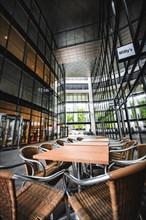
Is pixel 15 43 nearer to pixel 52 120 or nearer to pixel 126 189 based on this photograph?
pixel 52 120

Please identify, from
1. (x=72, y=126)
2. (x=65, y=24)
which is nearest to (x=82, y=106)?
(x=72, y=126)

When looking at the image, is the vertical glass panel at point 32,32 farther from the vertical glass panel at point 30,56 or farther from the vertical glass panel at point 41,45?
the vertical glass panel at point 30,56

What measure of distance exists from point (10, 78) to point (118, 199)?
31.4 feet

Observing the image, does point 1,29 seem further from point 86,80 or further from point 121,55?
point 86,80

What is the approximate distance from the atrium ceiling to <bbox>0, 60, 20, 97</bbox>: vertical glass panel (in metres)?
5.28

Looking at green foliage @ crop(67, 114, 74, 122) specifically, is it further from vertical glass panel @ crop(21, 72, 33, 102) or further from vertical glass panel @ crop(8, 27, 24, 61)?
vertical glass panel @ crop(8, 27, 24, 61)

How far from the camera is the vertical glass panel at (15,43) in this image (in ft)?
25.9

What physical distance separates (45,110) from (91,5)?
31.0 feet

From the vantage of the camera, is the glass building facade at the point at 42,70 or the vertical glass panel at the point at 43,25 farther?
the vertical glass panel at the point at 43,25

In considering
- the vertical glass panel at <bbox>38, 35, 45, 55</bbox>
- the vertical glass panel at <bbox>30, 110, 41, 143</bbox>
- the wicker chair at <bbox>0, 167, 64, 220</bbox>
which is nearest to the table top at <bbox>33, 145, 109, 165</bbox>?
the wicker chair at <bbox>0, 167, 64, 220</bbox>

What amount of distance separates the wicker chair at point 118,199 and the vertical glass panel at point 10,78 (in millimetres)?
8260

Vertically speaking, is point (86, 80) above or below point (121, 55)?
above

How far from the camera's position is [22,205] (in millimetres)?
1051

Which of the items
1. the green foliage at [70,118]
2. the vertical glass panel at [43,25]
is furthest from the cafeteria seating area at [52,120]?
the green foliage at [70,118]
